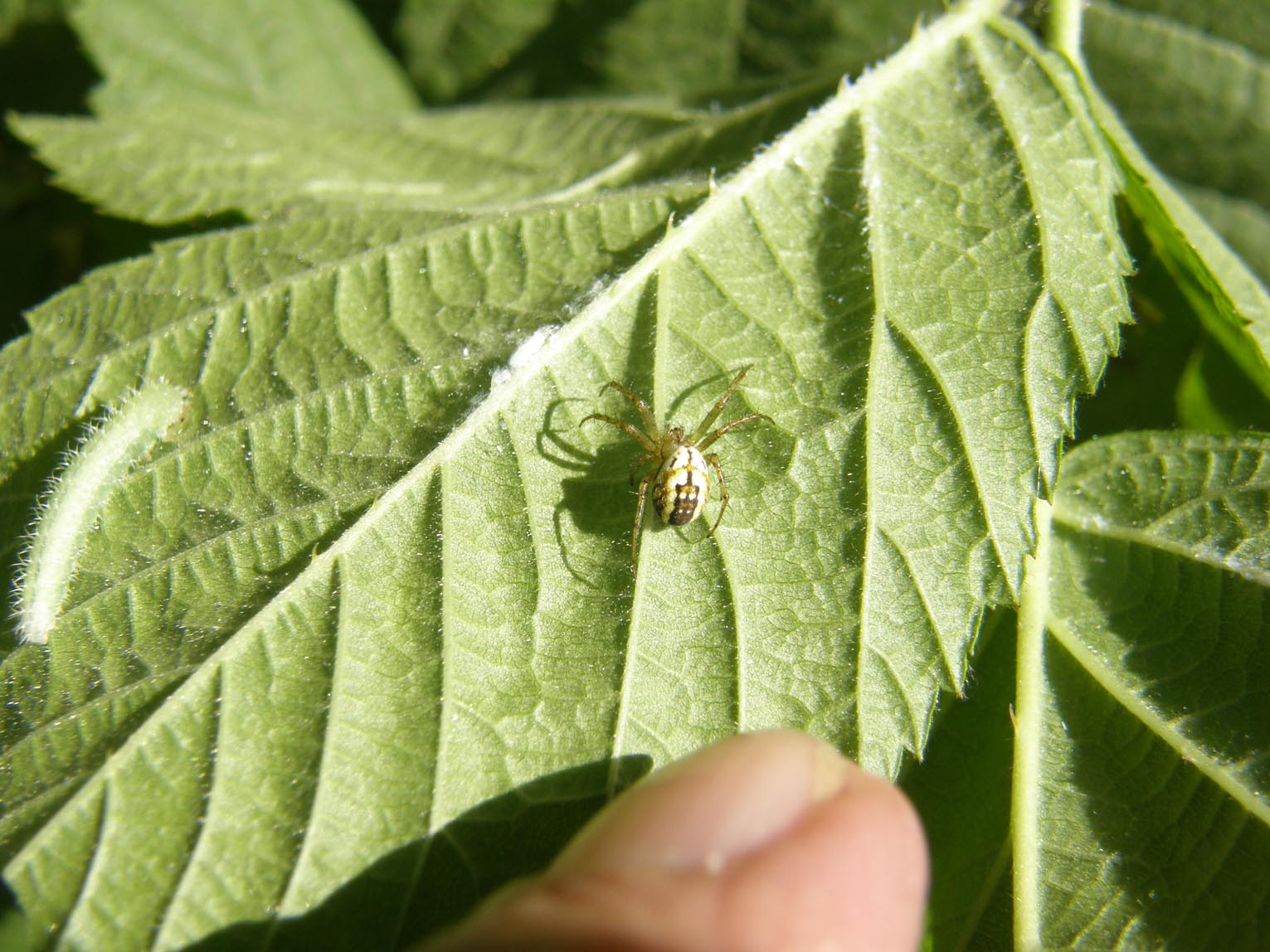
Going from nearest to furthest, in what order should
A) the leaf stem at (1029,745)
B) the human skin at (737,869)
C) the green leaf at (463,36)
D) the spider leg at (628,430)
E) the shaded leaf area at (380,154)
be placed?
the human skin at (737,869) < the leaf stem at (1029,745) < the spider leg at (628,430) < the shaded leaf area at (380,154) < the green leaf at (463,36)

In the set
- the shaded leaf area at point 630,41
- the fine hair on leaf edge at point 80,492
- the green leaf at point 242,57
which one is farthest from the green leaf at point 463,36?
the fine hair on leaf edge at point 80,492

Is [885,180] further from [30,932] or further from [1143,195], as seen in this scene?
[30,932]

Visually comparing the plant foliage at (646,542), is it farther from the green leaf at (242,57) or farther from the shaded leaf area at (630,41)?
the green leaf at (242,57)

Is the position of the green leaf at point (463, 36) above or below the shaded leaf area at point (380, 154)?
above

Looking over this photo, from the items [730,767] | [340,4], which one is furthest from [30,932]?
[340,4]

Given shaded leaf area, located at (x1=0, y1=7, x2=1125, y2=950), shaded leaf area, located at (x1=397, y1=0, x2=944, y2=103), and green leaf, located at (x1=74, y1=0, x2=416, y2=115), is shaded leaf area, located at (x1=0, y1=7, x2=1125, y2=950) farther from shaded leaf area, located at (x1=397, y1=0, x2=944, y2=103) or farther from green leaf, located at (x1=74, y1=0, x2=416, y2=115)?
green leaf, located at (x1=74, y1=0, x2=416, y2=115)

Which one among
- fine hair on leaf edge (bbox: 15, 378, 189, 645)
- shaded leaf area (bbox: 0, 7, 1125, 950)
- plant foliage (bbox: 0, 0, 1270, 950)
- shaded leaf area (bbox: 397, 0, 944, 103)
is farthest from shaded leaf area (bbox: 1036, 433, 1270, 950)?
fine hair on leaf edge (bbox: 15, 378, 189, 645)

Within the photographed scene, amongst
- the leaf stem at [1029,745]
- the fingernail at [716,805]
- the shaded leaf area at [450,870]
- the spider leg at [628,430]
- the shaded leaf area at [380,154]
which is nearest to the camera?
the fingernail at [716,805]
